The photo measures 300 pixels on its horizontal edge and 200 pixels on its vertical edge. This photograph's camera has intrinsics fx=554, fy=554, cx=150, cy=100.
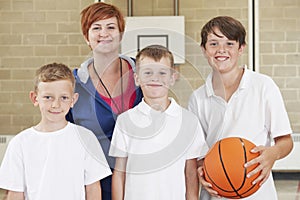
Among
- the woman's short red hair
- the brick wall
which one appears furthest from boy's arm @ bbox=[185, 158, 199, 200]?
the brick wall

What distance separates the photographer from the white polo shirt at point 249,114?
7.06ft

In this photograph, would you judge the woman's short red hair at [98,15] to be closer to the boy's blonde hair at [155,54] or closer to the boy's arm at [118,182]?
the boy's blonde hair at [155,54]

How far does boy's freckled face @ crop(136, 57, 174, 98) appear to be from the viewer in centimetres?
206

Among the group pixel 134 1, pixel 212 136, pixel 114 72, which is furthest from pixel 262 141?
pixel 134 1

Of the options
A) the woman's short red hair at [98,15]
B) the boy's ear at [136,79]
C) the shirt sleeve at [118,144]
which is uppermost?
the woman's short red hair at [98,15]

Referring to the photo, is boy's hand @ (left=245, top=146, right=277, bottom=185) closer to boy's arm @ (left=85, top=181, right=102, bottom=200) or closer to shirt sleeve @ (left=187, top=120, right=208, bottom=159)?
shirt sleeve @ (left=187, top=120, right=208, bottom=159)

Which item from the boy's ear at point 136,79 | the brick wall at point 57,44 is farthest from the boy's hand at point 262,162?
the brick wall at point 57,44

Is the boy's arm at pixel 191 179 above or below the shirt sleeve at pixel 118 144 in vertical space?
below

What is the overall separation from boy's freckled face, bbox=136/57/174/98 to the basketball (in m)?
0.30

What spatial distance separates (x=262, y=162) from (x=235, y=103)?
265mm

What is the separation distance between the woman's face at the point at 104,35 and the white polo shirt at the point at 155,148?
0.28 meters

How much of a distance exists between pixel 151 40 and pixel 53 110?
3.03 ft

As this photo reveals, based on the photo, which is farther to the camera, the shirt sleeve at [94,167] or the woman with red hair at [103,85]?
the woman with red hair at [103,85]

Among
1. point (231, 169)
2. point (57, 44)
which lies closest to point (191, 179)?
point (231, 169)
